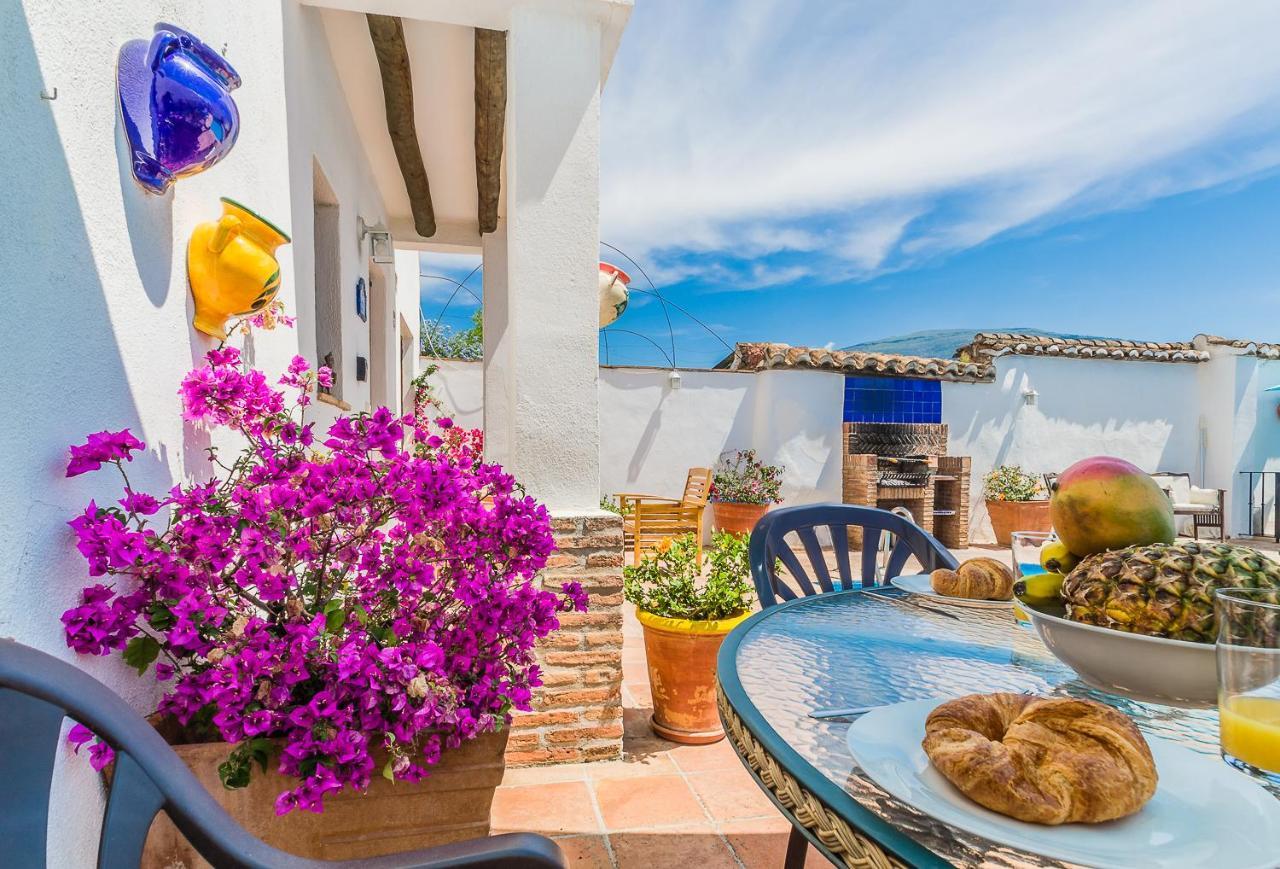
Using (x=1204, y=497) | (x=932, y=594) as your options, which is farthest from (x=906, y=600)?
(x=1204, y=497)

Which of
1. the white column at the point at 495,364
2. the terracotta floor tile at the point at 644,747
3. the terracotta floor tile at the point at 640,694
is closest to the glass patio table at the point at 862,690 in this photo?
the terracotta floor tile at the point at 644,747

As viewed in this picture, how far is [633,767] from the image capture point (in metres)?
2.25

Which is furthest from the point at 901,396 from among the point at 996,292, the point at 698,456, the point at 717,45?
the point at 996,292

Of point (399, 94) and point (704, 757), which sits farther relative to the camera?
point (399, 94)

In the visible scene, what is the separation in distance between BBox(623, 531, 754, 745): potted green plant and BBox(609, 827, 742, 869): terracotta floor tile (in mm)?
588

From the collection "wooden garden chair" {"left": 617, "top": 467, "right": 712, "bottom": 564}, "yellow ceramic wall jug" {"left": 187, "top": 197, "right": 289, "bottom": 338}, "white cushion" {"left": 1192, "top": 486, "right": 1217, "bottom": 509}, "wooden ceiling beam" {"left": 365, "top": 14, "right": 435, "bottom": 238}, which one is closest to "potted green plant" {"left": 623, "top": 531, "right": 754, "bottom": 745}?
"yellow ceramic wall jug" {"left": 187, "top": 197, "right": 289, "bottom": 338}

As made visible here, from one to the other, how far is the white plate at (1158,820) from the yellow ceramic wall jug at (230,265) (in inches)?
62.0

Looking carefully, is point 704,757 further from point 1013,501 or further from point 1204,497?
point 1204,497

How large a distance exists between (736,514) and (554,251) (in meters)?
5.38

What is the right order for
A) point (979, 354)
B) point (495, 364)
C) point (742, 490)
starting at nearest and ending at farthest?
point (495, 364) → point (742, 490) → point (979, 354)

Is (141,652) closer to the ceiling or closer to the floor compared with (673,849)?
closer to the ceiling

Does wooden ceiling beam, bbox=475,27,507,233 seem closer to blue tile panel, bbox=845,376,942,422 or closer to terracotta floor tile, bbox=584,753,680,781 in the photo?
terracotta floor tile, bbox=584,753,680,781

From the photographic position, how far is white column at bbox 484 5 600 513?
7.49 feet

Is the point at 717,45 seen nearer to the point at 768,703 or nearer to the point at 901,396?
the point at 901,396
